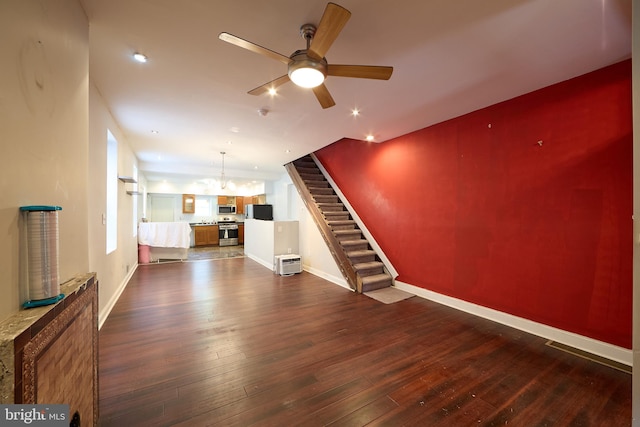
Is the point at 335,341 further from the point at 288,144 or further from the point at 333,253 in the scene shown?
the point at 288,144

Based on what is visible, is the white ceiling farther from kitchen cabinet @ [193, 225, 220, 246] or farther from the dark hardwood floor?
kitchen cabinet @ [193, 225, 220, 246]

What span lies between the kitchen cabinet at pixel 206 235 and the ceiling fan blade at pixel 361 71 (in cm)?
882

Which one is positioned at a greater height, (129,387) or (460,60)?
(460,60)

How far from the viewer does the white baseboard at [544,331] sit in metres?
2.13

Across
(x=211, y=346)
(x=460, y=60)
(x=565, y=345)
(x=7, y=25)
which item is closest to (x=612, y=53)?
(x=460, y=60)

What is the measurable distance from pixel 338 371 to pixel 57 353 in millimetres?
1731

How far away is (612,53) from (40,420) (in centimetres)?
405

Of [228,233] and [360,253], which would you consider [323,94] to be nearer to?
[360,253]

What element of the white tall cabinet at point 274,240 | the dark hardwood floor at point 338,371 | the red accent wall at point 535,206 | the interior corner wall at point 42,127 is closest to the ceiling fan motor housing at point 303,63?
the interior corner wall at point 42,127

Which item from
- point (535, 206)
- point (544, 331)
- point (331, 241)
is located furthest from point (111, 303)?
point (535, 206)

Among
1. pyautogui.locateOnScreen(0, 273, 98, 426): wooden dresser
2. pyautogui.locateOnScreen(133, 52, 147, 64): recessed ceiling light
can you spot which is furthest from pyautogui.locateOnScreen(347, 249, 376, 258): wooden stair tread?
pyautogui.locateOnScreen(133, 52, 147, 64): recessed ceiling light

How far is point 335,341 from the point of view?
8.07 feet

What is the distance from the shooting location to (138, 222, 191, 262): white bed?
619 cm

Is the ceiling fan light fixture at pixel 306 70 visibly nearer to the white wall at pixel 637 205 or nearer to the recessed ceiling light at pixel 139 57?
the recessed ceiling light at pixel 139 57
